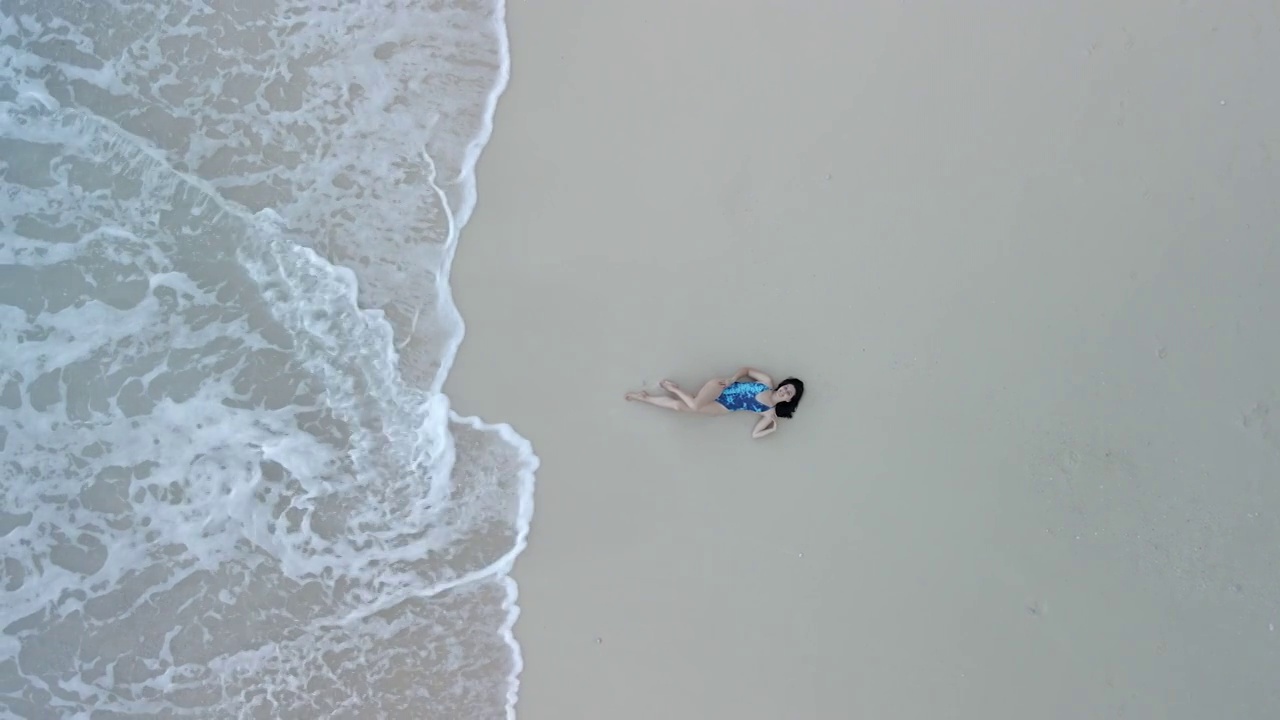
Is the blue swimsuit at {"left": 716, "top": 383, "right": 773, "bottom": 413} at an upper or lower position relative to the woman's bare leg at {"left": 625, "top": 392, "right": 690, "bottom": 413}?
upper

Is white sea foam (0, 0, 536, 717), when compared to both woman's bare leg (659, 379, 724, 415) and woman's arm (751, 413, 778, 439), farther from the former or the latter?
woman's arm (751, 413, 778, 439)

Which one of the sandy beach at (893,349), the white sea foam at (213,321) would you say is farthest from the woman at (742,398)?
the white sea foam at (213,321)

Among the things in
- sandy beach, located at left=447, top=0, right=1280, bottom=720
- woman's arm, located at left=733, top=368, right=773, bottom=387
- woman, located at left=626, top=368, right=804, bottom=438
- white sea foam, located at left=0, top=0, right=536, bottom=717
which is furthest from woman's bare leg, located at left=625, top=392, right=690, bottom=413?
white sea foam, located at left=0, top=0, right=536, bottom=717

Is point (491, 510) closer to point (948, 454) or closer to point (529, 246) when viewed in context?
point (529, 246)

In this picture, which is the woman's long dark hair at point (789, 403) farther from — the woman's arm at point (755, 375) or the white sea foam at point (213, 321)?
the white sea foam at point (213, 321)

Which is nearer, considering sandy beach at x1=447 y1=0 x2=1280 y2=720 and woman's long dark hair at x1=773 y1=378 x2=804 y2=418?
woman's long dark hair at x1=773 y1=378 x2=804 y2=418

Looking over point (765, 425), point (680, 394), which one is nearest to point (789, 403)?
point (765, 425)
